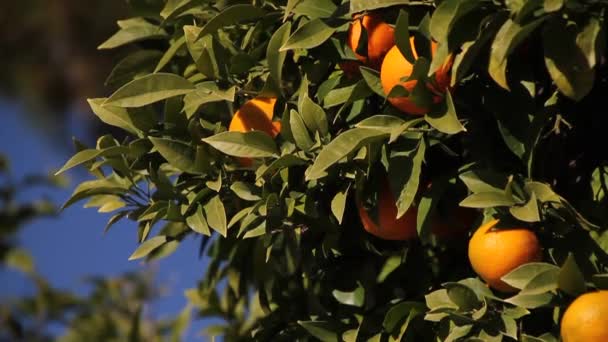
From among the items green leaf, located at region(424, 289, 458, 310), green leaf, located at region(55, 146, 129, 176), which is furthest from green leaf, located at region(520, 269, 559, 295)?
green leaf, located at region(55, 146, 129, 176)

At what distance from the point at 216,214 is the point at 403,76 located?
25 cm

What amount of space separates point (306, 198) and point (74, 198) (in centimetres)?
30

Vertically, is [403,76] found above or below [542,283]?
above

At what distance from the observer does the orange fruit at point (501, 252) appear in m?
0.89

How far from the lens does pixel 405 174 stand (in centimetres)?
92

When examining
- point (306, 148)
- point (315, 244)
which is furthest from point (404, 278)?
point (306, 148)

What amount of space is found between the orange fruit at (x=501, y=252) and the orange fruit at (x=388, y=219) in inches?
3.8

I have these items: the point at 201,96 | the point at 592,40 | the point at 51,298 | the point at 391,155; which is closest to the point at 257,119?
the point at 201,96

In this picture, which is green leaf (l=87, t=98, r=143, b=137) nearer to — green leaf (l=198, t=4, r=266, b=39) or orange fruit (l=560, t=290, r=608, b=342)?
green leaf (l=198, t=4, r=266, b=39)

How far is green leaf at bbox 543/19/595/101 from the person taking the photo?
2.65ft

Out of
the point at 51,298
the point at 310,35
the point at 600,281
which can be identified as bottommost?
the point at 51,298

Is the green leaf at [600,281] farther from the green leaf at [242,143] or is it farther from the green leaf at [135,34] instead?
the green leaf at [135,34]

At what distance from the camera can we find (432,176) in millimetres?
1020

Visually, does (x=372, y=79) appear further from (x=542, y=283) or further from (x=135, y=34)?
(x=135, y=34)
